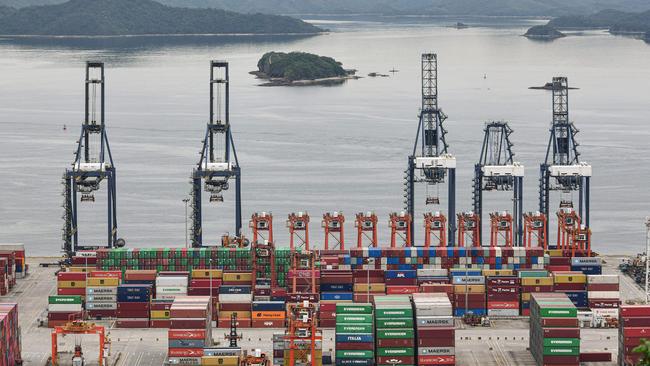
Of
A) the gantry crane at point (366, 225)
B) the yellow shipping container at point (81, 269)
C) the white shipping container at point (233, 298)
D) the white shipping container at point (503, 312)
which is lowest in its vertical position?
the white shipping container at point (503, 312)

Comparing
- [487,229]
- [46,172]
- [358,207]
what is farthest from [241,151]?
[487,229]

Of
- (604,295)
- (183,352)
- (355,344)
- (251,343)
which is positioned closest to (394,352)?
(355,344)

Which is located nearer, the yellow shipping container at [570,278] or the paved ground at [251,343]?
the paved ground at [251,343]

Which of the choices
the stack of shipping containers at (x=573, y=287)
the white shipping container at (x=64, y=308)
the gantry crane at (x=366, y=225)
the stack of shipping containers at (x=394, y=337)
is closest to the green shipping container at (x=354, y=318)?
the stack of shipping containers at (x=394, y=337)

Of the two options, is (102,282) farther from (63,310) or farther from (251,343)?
Answer: (251,343)

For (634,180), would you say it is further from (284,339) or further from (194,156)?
(284,339)

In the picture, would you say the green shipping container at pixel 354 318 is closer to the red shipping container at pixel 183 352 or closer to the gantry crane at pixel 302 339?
the gantry crane at pixel 302 339
